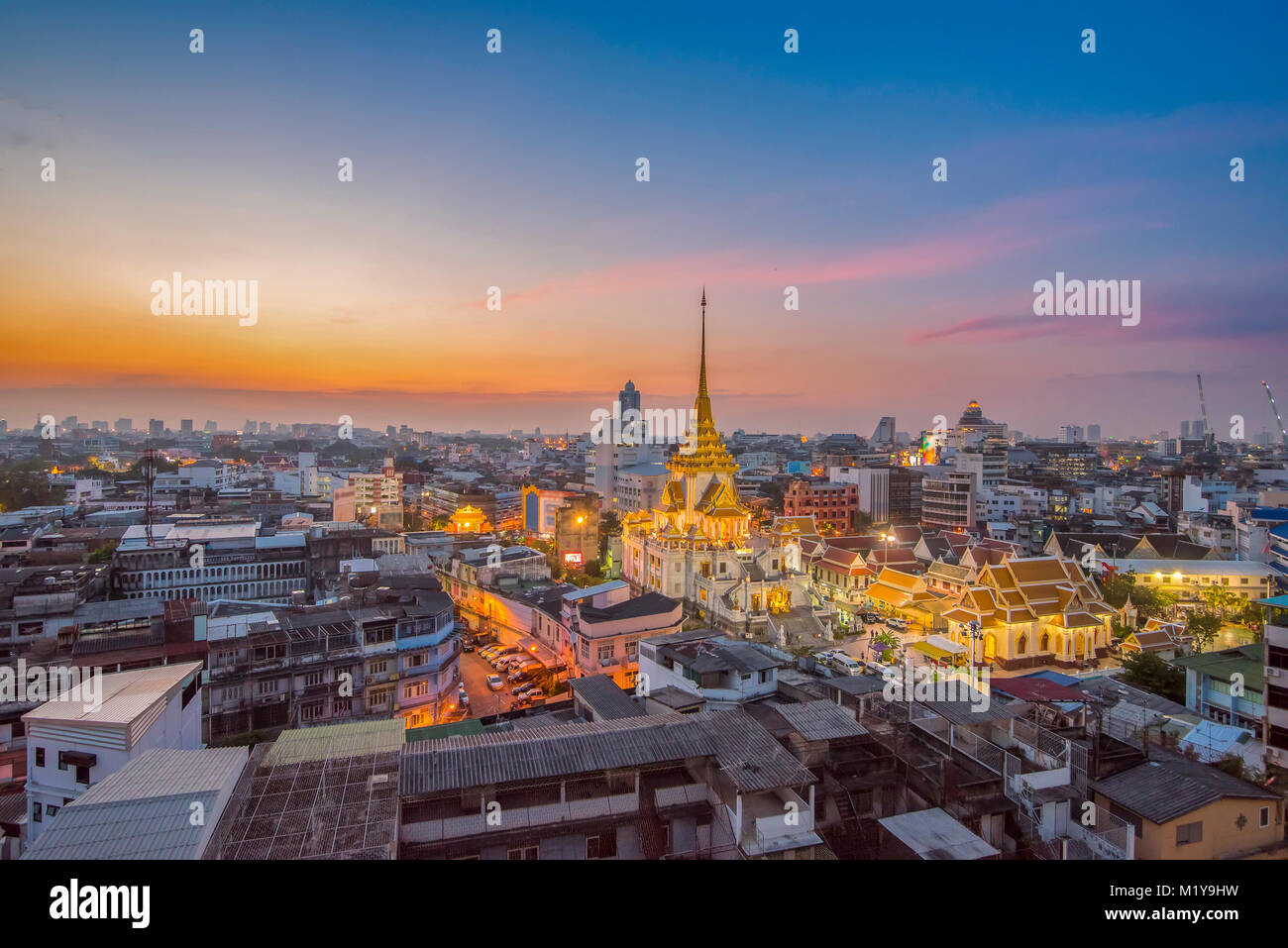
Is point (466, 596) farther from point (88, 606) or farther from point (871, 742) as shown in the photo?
point (871, 742)

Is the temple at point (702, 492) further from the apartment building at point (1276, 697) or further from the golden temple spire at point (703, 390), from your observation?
the apartment building at point (1276, 697)

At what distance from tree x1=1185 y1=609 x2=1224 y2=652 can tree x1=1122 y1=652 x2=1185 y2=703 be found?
8.53ft

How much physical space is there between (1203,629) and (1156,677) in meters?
3.95

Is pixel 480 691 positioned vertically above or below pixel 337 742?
below

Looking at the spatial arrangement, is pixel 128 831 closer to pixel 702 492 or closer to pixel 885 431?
pixel 702 492

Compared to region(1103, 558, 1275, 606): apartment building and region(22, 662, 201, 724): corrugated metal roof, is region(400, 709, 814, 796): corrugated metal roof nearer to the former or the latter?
region(22, 662, 201, 724): corrugated metal roof

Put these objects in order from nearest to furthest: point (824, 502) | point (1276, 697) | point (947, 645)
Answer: point (1276, 697)
point (947, 645)
point (824, 502)

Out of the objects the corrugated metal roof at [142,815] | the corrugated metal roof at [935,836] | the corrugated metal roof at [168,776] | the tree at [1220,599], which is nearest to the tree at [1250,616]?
the tree at [1220,599]

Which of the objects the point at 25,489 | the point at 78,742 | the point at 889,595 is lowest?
the point at 889,595

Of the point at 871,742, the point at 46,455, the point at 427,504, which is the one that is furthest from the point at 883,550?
the point at 46,455

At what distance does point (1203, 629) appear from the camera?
1455 cm

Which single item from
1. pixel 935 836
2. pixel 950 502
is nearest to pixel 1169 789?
pixel 935 836

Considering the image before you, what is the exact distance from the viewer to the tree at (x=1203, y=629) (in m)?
14.3

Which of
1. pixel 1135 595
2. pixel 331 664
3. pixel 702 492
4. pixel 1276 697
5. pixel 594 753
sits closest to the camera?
pixel 594 753
